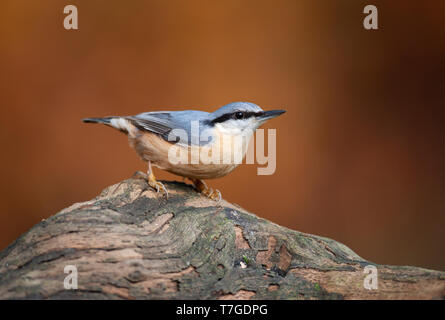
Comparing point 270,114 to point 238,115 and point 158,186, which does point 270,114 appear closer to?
point 238,115

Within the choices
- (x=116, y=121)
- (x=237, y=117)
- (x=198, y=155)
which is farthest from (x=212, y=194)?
(x=116, y=121)

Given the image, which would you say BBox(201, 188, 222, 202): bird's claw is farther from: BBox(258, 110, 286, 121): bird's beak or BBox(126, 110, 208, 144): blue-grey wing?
BBox(258, 110, 286, 121): bird's beak

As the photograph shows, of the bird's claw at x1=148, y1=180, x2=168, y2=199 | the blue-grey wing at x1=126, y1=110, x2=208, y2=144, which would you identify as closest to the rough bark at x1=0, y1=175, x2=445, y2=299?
the bird's claw at x1=148, y1=180, x2=168, y2=199

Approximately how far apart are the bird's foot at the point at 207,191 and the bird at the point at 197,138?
0.6 inches

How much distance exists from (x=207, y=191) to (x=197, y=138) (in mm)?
406

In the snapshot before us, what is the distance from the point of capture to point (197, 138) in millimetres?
2721

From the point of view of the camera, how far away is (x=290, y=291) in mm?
2010

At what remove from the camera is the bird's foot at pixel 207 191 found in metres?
2.91

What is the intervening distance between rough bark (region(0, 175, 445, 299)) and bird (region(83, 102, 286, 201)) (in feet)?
0.92

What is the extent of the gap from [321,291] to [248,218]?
2.06 ft

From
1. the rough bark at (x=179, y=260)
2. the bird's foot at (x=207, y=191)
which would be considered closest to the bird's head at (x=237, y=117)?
the bird's foot at (x=207, y=191)

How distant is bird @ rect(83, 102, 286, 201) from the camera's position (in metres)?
2.69
